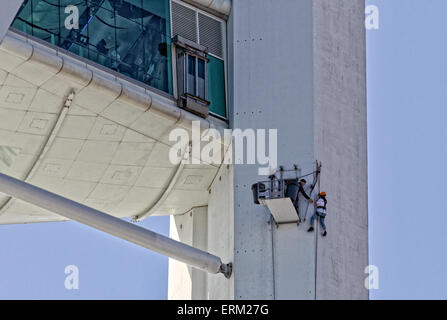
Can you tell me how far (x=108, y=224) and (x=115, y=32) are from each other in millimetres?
6264

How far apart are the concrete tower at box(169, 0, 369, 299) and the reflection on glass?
2411mm

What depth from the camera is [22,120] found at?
35.8 m

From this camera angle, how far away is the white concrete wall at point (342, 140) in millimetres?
36500

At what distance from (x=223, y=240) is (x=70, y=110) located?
6290 mm

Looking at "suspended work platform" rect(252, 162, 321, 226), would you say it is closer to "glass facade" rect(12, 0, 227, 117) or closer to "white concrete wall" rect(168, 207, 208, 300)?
"glass facade" rect(12, 0, 227, 117)

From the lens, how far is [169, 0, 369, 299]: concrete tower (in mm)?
36344

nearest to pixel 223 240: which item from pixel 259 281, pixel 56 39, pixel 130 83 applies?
pixel 259 281

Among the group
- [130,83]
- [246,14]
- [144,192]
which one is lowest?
[144,192]

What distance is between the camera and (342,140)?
3806cm

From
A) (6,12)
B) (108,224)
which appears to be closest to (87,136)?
(108,224)

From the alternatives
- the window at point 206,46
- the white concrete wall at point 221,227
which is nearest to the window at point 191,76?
the window at point 206,46

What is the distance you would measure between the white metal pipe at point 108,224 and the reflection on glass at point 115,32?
4.78m

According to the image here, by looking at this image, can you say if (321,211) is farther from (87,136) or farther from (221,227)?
(87,136)
